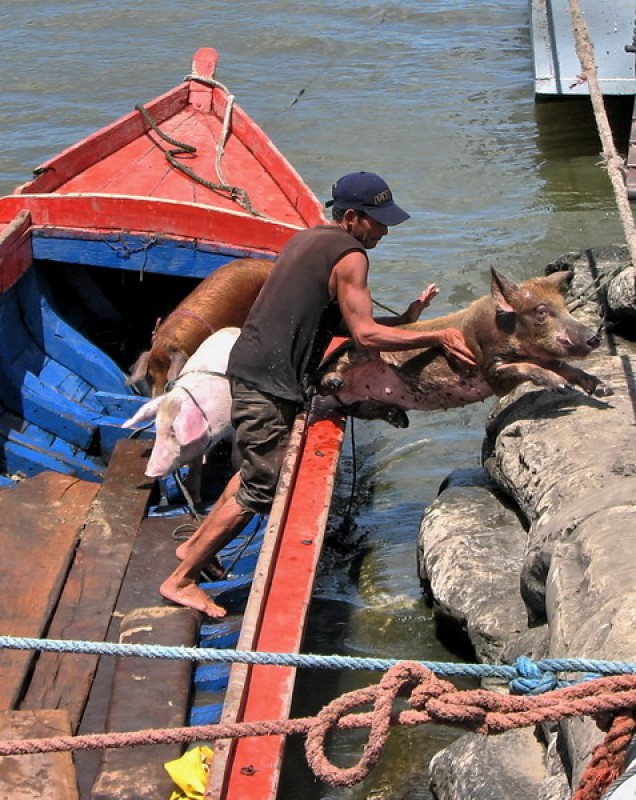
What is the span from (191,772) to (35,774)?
24.3 inches

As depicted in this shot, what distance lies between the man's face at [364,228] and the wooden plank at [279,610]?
3.49 feet

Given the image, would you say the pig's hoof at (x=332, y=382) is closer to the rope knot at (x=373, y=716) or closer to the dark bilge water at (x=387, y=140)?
the dark bilge water at (x=387, y=140)

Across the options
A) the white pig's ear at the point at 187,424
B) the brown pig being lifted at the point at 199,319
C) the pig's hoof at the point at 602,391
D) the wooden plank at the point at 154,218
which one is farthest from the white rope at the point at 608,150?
the white pig's ear at the point at 187,424

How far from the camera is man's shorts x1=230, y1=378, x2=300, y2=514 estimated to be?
585cm

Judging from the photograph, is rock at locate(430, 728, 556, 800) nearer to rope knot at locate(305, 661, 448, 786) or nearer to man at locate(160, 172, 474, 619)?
man at locate(160, 172, 474, 619)

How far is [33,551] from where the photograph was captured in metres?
6.21

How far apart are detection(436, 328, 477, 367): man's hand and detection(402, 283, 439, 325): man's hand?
182mm

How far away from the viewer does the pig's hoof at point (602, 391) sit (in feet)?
21.5

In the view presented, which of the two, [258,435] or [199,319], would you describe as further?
[199,319]

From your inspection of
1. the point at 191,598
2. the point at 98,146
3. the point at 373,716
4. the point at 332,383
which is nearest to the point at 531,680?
the point at 373,716

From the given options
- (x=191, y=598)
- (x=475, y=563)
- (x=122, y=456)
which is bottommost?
(x=475, y=563)

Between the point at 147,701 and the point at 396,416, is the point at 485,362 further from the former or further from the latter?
the point at 147,701

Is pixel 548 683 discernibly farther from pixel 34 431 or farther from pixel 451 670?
pixel 34 431

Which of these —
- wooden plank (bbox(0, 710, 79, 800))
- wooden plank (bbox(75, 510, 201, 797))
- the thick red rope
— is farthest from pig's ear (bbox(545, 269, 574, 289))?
the thick red rope
